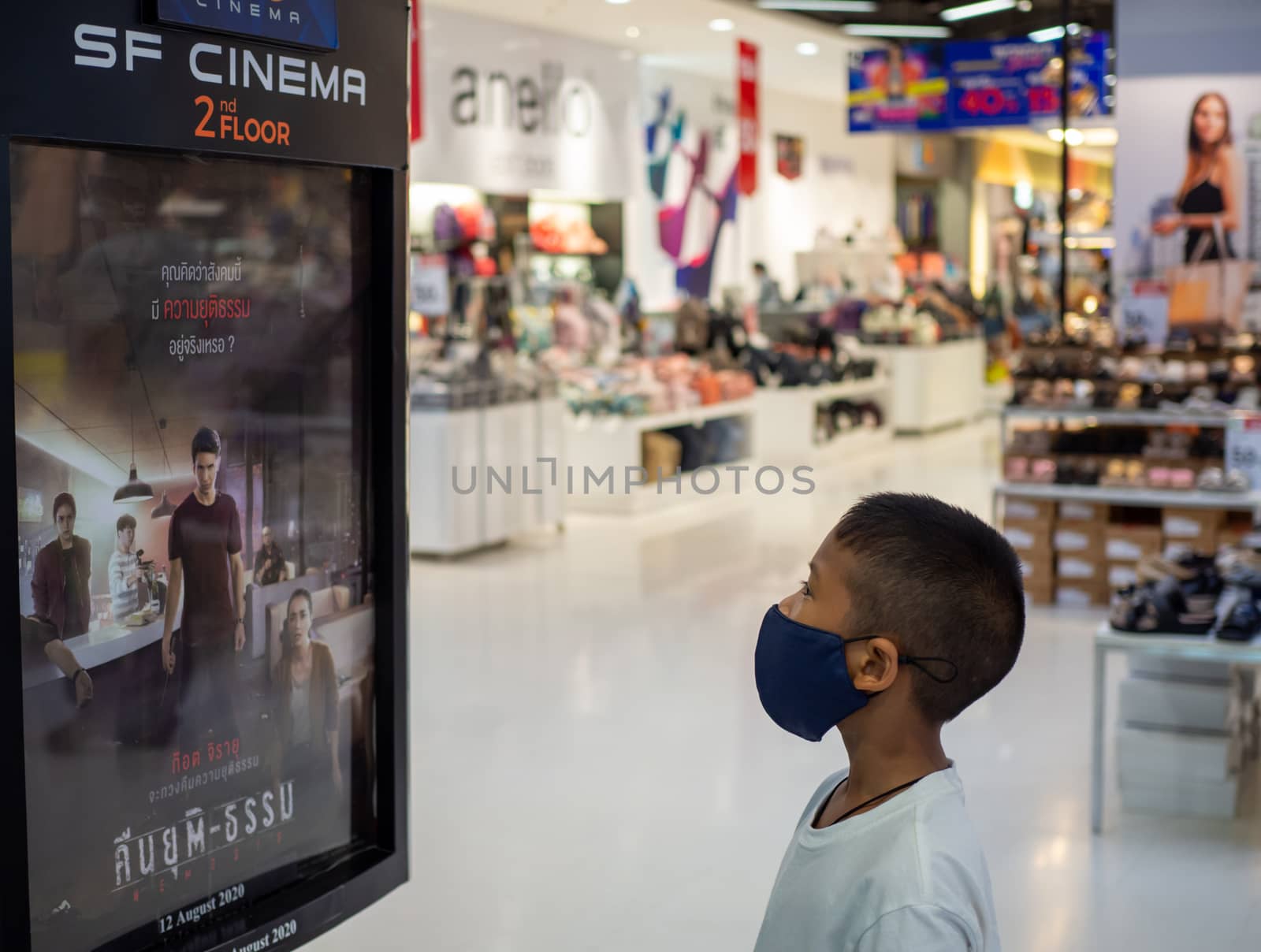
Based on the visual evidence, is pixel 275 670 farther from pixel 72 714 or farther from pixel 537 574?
pixel 537 574

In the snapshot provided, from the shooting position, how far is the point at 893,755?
1560 millimetres

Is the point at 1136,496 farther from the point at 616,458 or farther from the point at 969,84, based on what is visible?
the point at 969,84

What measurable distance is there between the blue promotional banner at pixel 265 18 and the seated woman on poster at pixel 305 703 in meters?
0.91

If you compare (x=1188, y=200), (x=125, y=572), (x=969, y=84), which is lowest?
(x=125, y=572)

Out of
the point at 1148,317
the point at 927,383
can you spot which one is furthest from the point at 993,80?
the point at 1148,317

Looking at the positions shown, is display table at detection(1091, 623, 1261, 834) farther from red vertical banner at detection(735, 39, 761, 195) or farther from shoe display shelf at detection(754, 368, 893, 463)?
red vertical banner at detection(735, 39, 761, 195)

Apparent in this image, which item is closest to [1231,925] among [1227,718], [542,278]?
[1227,718]

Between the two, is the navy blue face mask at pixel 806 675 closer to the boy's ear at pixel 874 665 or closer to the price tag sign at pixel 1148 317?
the boy's ear at pixel 874 665

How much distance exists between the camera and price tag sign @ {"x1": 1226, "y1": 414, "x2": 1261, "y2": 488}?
21.5 ft

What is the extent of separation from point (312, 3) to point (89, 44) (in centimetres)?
44

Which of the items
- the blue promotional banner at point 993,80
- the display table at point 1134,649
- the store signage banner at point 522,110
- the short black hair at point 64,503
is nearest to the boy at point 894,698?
the short black hair at point 64,503

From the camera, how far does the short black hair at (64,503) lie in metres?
2.14

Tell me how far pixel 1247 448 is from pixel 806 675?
5619mm
